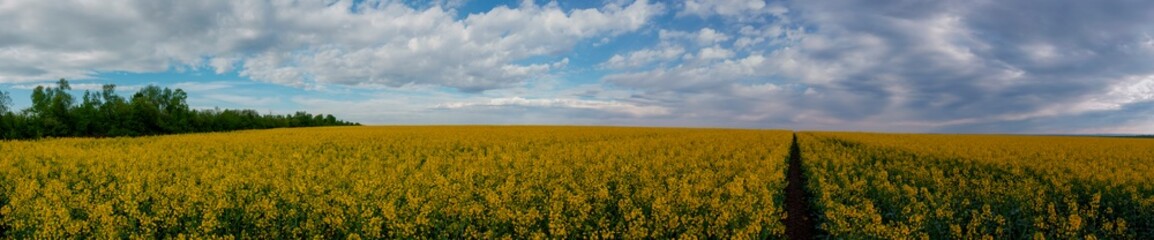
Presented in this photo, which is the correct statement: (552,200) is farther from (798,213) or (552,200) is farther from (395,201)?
(798,213)

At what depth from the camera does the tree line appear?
48.8 metres

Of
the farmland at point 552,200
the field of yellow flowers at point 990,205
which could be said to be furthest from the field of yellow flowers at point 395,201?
the field of yellow flowers at point 990,205

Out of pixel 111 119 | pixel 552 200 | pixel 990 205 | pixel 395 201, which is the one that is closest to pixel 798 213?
pixel 990 205

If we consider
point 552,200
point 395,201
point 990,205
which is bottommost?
point 990,205

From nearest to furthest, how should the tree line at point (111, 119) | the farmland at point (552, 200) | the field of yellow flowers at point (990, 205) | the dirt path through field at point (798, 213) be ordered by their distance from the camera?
the farmland at point (552, 200) → the field of yellow flowers at point (990, 205) → the dirt path through field at point (798, 213) → the tree line at point (111, 119)

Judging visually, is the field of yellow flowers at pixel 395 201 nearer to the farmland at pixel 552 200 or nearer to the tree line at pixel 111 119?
the farmland at pixel 552 200

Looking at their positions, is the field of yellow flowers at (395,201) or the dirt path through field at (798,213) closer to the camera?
the field of yellow flowers at (395,201)

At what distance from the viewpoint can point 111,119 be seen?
183ft

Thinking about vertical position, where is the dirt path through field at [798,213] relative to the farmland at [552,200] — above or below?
below

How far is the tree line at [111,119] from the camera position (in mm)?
48822

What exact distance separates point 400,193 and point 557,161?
687 centimetres

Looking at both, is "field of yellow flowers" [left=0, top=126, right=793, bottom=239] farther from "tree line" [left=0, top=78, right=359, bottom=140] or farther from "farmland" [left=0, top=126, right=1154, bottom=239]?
"tree line" [left=0, top=78, right=359, bottom=140]

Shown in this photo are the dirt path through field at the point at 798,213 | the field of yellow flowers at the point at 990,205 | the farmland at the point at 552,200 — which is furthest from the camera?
the dirt path through field at the point at 798,213

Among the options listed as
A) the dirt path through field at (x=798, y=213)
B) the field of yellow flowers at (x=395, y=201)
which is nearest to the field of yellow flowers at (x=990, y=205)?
the field of yellow flowers at (x=395, y=201)
